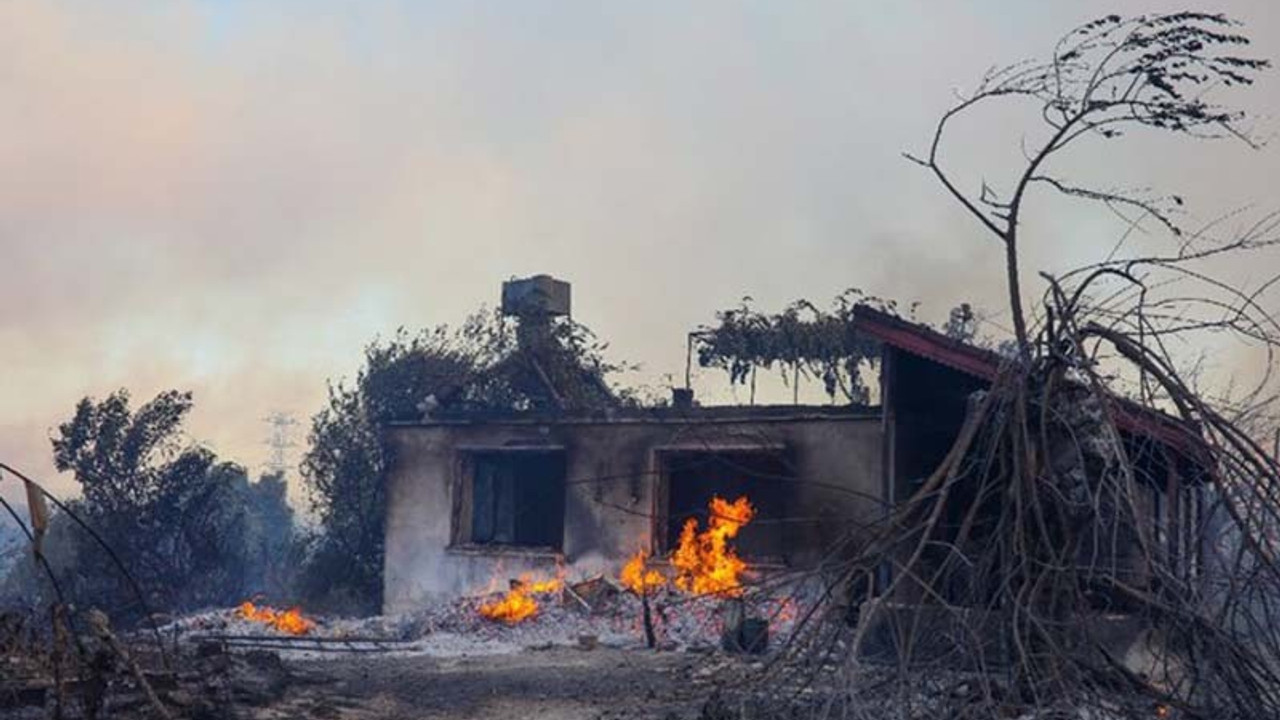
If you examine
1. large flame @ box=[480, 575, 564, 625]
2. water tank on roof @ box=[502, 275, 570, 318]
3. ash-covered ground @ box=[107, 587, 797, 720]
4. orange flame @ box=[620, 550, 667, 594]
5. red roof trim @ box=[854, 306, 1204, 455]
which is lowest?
ash-covered ground @ box=[107, 587, 797, 720]

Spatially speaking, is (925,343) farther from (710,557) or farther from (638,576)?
(638,576)

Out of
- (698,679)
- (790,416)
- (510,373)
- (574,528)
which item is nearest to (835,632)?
(698,679)

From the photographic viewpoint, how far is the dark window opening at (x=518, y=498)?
19422 millimetres

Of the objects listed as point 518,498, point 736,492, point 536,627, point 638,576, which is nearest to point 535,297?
point 518,498

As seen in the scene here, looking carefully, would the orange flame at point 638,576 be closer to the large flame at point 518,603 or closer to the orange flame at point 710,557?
the orange flame at point 710,557

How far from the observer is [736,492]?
19.2 m

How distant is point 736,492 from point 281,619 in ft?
24.2

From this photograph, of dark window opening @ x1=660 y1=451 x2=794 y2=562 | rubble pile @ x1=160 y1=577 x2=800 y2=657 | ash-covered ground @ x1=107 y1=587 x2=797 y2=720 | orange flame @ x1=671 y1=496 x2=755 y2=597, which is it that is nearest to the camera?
ash-covered ground @ x1=107 y1=587 x2=797 y2=720

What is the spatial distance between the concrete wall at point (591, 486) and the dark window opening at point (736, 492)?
37 centimetres

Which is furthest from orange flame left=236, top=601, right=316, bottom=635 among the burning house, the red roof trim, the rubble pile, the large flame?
the red roof trim

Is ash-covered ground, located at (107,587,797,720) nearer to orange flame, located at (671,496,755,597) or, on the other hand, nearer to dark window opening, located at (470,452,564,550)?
orange flame, located at (671,496,755,597)

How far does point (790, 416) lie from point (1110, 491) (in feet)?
33.7

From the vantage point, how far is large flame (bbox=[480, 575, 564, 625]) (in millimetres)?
16359

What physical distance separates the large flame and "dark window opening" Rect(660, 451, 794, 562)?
1.92 m
